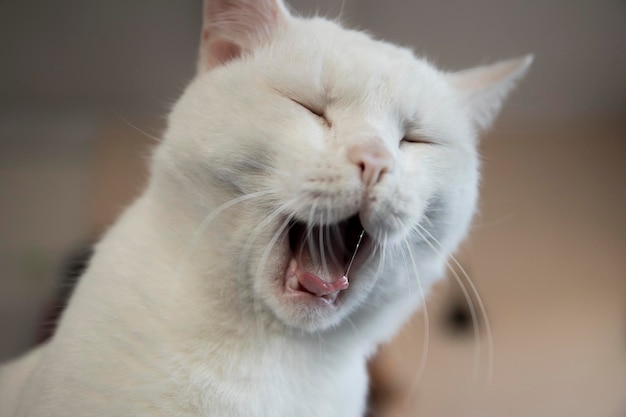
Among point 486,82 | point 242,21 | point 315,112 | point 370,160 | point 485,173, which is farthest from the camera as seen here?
point 485,173

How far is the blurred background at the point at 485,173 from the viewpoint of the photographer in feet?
2.81

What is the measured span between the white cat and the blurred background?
0.15 metres

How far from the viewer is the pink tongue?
2.00 feet

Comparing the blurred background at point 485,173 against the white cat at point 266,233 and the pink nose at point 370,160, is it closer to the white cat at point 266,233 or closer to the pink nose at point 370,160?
the white cat at point 266,233

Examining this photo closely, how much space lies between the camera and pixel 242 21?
0.76 metres

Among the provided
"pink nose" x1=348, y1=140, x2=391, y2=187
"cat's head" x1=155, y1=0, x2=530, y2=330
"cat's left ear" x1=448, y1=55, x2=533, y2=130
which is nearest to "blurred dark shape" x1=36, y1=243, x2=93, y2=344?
"cat's head" x1=155, y1=0, x2=530, y2=330

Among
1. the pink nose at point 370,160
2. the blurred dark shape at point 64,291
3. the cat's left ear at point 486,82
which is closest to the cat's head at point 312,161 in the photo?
the pink nose at point 370,160

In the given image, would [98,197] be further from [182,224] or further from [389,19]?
[389,19]

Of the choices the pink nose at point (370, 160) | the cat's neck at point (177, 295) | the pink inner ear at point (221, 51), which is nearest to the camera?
the pink nose at point (370, 160)

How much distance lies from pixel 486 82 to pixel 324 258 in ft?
1.52

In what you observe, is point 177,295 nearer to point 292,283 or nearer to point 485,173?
point 292,283

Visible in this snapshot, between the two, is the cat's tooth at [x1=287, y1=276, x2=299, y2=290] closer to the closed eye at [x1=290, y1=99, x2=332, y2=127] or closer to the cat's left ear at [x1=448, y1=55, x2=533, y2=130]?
the closed eye at [x1=290, y1=99, x2=332, y2=127]

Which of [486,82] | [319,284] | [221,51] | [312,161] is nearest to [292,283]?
[319,284]

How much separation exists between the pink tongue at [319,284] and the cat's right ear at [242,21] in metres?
0.35
